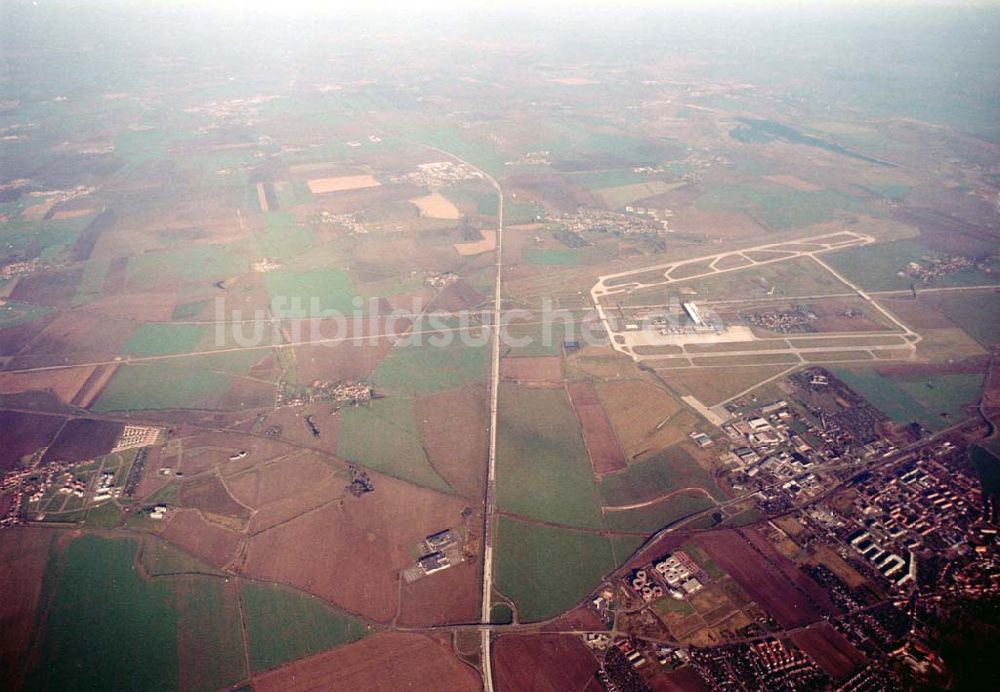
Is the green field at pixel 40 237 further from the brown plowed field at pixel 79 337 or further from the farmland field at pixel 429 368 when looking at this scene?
the farmland field at pixel 429 368

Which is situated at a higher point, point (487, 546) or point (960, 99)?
point (960, 99)

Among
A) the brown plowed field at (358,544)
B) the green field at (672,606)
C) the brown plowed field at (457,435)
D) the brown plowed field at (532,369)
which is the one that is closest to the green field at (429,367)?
the brown plowed field at (457,435)

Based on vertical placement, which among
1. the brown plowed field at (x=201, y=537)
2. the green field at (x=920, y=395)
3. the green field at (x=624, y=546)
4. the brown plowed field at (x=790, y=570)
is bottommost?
the brown plowed field at (x=201, y=537)

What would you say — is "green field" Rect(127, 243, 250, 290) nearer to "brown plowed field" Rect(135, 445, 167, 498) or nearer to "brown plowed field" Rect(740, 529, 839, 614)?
"brown plowed field" Rect(135, 445, 167, 498)

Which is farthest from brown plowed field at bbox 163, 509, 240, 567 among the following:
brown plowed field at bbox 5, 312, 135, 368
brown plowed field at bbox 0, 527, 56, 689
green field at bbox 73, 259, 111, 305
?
green field at bbox 73, 259, 111, 305

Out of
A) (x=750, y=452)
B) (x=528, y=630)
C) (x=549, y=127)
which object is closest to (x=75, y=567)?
(x=528, y=630)

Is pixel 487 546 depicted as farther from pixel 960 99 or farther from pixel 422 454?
pixel 960 99

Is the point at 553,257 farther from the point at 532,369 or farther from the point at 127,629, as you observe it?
the point at 127,629
